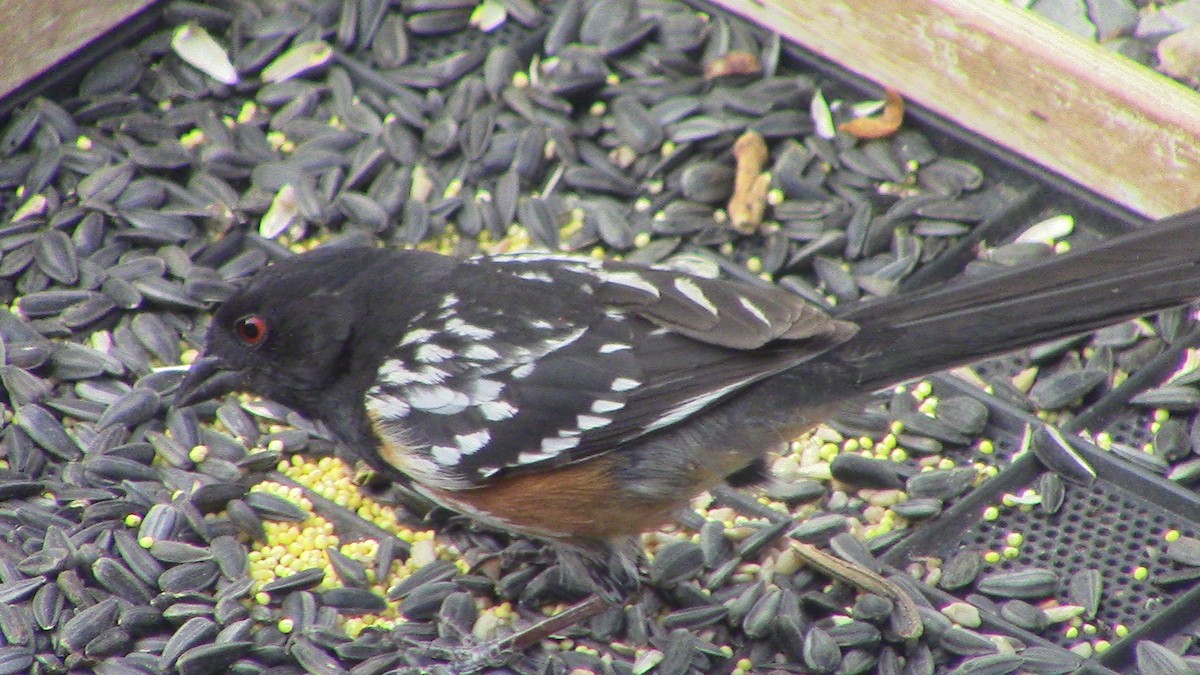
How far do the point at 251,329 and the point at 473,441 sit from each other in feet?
2.35

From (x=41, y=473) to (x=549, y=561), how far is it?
1483mm

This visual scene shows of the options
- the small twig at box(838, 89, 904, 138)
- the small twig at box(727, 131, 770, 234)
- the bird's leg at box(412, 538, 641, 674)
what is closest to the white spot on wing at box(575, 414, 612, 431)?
the bird's leg at box(412, 538, 641, 674)

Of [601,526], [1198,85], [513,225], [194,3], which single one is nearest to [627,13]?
[513,225]

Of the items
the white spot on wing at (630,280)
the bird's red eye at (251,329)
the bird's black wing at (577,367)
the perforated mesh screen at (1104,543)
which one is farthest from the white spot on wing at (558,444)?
the perforated mesh screen at (1104,543)

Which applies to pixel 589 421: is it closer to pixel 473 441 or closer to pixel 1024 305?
pixel 473 441

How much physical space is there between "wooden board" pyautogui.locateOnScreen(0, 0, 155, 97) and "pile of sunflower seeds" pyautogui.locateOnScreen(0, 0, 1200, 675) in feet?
0.45

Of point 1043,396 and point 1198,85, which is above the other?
point 1198,85

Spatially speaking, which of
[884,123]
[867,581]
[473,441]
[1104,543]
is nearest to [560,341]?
[473,441]

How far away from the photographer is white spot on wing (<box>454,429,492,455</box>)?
3.59 meters

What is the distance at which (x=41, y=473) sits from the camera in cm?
408

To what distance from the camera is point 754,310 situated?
3615 millimetres

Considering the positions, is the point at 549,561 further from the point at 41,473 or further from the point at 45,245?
the point at 45,245

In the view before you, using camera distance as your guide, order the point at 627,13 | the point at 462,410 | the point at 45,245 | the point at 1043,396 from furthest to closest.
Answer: the point at 627,13 < the point at 45,245 < the point at 1043,396 < the point at 462,410

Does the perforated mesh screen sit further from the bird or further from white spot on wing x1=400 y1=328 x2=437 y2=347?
white spot on wing x1=400 y1=328 x2=437 y2=347
